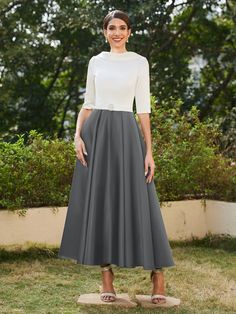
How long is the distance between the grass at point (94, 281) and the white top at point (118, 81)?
3.99 ft

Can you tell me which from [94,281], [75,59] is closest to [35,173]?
[94,281]

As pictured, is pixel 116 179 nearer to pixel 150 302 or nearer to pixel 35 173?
pixel 150 302

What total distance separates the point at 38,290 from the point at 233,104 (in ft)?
26.0

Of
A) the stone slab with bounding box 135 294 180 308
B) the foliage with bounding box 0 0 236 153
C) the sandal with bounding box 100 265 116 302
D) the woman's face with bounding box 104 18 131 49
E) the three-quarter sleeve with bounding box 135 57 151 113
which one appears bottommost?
the stone slab with bounding box 135 294 180 308

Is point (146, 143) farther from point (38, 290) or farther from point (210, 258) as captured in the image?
point (210, 258)

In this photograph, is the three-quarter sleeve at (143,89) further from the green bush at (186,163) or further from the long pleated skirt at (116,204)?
the green bush at (186,163)

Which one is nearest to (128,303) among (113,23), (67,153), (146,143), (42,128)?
(146,143)

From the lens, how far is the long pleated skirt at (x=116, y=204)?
373cm

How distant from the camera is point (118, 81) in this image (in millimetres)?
3762

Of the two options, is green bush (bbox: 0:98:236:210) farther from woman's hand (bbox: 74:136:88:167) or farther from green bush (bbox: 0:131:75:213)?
woman's hand (bbox: 74:136:88:167)

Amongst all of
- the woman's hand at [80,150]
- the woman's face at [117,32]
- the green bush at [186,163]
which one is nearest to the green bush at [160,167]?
the green bush at [186,163]

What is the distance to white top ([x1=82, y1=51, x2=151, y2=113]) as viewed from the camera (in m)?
3.77

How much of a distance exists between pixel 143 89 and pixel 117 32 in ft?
1.21

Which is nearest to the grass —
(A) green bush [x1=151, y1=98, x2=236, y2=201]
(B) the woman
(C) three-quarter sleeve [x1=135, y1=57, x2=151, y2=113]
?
(B) the woman
